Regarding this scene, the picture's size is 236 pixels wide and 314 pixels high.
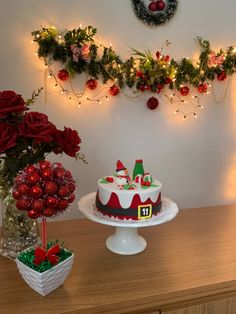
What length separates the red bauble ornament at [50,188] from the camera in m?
0.81

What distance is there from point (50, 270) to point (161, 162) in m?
0.89

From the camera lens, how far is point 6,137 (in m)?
0.87

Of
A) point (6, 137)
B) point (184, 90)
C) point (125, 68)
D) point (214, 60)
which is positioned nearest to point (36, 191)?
point (6, 137)

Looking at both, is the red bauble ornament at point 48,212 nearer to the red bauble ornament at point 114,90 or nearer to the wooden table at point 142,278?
the wooden table at point 142,278

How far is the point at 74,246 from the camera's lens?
45.8 inches

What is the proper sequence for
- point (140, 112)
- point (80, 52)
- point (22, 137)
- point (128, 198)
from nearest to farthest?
1. point (22, 137)
2. point (128, 198)
3. point (80, 52)
4. point (140, 112)

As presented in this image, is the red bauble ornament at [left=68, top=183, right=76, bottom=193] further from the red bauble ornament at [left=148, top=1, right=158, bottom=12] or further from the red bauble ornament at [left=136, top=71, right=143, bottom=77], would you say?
the red bauble ornament at [left=148, top=1, right=158, bottom=12]

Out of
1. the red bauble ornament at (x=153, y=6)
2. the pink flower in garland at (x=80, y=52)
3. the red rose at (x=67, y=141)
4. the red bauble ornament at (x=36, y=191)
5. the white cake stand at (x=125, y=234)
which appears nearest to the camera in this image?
the red bauble ornament at (x=36, y=191)

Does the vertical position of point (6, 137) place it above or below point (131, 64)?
below

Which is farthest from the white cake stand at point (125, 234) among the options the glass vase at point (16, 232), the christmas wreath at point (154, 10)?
the christmas wreath at point (154, 10)

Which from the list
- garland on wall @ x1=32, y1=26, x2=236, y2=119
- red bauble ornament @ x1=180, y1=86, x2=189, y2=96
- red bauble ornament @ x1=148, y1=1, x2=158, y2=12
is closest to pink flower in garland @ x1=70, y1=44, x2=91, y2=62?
garland on wall @ x1=32, y1=26, x2=236, y2=119

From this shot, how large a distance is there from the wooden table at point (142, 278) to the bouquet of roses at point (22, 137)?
0.32m

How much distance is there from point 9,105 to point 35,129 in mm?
86

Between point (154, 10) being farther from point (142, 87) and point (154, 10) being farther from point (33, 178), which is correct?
point (33, 178)
